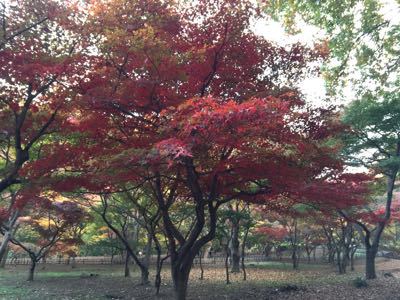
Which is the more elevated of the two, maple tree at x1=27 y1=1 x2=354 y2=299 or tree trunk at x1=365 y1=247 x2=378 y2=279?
maple tree at x1=27 y1=1 x2=354 y2=299

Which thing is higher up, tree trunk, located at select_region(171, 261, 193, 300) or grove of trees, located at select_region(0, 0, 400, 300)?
grove of trees, located at select_region(0, 0, 400, 300)

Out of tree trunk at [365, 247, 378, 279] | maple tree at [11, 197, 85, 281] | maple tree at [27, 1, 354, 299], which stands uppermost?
maple tree at [27, 1, 354, 299]

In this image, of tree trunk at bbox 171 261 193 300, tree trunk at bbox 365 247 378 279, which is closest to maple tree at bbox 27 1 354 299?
tree trunk at bbox 171 261 193 300

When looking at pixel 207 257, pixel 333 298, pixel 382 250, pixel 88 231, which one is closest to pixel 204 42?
pixel 333 298

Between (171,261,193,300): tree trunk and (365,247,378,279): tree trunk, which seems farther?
(365,247,378,279): tree trunk

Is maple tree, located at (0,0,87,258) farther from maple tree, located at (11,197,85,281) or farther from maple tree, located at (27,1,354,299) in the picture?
maple tree, located at (11,197,85,281)

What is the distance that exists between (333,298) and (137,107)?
29.5ft

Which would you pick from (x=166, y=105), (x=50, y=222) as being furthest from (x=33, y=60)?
(x=50, y=222)

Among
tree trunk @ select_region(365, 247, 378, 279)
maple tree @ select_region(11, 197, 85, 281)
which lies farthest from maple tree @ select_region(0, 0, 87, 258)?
tree trunk @ select_region(365, 247, 378, 279)

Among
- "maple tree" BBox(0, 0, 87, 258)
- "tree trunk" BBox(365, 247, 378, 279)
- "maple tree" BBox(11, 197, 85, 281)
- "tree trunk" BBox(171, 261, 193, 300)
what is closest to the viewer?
"maple tree" BBox(0, 0, 87, 258)

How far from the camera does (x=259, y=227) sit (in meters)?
32.4

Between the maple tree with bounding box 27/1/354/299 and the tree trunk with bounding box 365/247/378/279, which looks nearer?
the maple tree with bounding box 27/1/354/299

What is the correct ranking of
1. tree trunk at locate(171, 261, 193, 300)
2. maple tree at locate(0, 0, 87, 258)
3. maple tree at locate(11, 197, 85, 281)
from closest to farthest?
maple tree at locate(0, 0, 87, 258)
tree trunk at locate(171, 261, 193, 300)
maple tree at locate(11, 197, 85, 281)

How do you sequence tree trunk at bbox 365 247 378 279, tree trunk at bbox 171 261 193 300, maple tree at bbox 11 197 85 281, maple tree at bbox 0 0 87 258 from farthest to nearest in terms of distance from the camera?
maple tree at bbox 11 197 85 281 < tree trunk at bbox 365 247 378 279 < tree trunk at bbox 171 261 193 300 < maple tree at bbox 0 0 87 258
